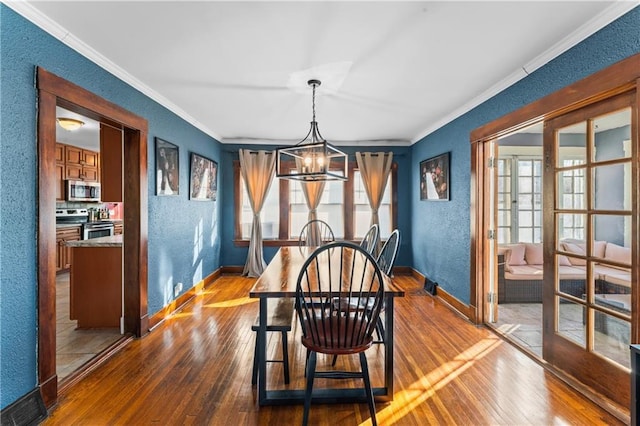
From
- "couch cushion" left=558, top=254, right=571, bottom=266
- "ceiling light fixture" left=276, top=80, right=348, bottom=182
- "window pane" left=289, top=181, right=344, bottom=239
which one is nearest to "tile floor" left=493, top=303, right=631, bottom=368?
"couch cushion" left=558, top=254, right=571, bottom=266

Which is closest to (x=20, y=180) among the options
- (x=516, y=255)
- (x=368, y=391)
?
(x=368, y=391)

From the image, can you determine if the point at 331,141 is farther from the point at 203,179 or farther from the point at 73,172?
the point at 73,172

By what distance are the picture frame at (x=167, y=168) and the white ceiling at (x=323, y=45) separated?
19.5 inches

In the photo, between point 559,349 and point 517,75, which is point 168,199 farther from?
point 559,349

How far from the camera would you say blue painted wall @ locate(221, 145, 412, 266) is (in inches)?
237

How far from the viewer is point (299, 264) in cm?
294

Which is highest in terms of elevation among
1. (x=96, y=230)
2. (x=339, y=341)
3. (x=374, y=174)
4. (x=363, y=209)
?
(x=374, y=174)

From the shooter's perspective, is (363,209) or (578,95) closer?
(578,95)

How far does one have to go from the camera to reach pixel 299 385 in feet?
7.65

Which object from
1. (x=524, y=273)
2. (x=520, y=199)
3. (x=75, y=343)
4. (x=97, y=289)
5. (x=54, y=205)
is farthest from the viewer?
(x=520, y=199)

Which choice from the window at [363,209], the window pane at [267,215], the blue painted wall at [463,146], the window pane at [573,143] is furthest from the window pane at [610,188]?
the window pane at [267,215]

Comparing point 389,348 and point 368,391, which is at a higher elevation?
point 389,348

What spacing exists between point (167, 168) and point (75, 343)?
6.29 ft

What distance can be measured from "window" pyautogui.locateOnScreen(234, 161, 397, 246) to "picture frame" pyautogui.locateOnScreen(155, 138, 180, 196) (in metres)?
2.07
